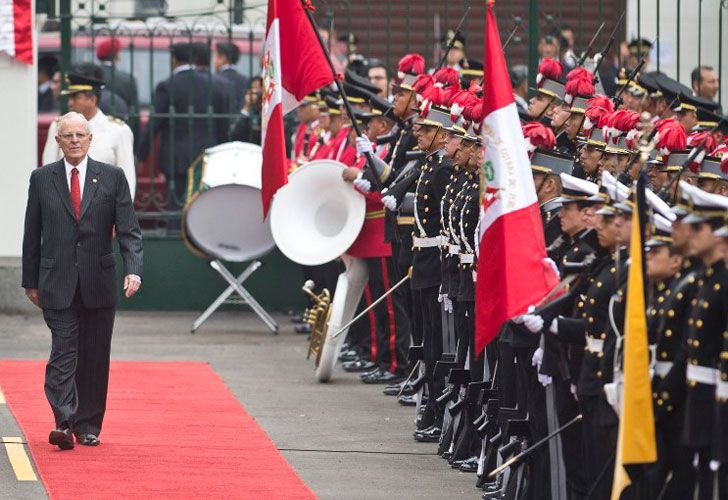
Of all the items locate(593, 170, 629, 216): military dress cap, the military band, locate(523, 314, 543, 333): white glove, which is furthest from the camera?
locate(523, 314, 543, 333): white glove

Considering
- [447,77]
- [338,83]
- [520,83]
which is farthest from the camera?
[520,83]

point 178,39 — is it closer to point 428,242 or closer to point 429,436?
point 428,242

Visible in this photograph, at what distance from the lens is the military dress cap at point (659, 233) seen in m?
7.24

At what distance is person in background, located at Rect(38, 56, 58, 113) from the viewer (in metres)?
19.0

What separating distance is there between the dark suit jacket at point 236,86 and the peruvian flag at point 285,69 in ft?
17.1

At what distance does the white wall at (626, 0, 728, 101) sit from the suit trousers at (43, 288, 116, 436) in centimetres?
836

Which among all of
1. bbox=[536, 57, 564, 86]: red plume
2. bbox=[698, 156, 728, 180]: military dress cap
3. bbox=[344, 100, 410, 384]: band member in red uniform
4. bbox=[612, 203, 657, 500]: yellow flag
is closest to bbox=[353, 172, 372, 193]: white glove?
bbox=[344, 100, 410, 384]: band member in red uniform

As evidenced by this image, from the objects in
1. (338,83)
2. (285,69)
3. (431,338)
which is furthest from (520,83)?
(431,338)

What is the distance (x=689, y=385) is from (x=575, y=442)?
5.53 ft

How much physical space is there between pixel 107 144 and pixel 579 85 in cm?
549

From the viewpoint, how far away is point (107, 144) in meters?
15.5

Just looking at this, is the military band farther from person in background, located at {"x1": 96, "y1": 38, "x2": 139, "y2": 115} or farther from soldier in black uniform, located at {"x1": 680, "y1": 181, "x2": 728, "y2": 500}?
person in background, located at {"x1": 96, "y1": 38, "x2": 139, "y2": 115}

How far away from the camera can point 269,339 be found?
53.0 feet

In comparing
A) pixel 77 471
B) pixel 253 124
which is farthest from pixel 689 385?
pixel 253 124
